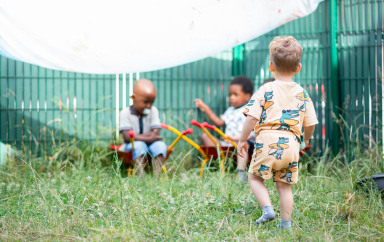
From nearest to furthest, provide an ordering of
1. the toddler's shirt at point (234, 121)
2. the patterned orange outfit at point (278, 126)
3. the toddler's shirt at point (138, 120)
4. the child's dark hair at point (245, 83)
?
the patterned orange outfit at point (278, 126) < the toddler's shirt at point (138, 120) < the toddler's shirt at point (234, 121) < the child's dark hair at point (245, 83)

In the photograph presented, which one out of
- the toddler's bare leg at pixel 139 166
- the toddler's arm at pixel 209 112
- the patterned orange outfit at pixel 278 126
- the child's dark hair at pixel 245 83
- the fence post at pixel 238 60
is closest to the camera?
the patterned orange outfit at pixel 278 126

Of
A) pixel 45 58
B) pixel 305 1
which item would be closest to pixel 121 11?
pixel 45 58

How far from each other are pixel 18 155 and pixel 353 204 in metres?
3.21

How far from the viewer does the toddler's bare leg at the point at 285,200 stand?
2.92 meters

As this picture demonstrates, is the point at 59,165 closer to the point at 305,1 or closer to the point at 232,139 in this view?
the point at 232,139

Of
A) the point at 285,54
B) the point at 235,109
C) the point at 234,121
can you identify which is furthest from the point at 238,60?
the point at 285,54

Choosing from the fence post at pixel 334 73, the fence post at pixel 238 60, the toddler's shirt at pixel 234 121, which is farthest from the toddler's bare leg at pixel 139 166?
the fence post at pixel 334 73

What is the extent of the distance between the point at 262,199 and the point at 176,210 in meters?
0.61

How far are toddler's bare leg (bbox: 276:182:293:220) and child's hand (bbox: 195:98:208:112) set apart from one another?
2465 mm

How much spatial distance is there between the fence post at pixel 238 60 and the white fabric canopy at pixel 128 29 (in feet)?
5.56

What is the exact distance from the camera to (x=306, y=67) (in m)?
5.29

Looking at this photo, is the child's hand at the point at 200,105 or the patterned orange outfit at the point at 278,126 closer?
the patterned orange outfit at the point at 278,126

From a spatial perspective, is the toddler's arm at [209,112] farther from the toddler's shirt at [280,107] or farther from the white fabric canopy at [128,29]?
the toddler's shirt at [280,107]

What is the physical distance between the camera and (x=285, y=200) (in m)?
2.94
